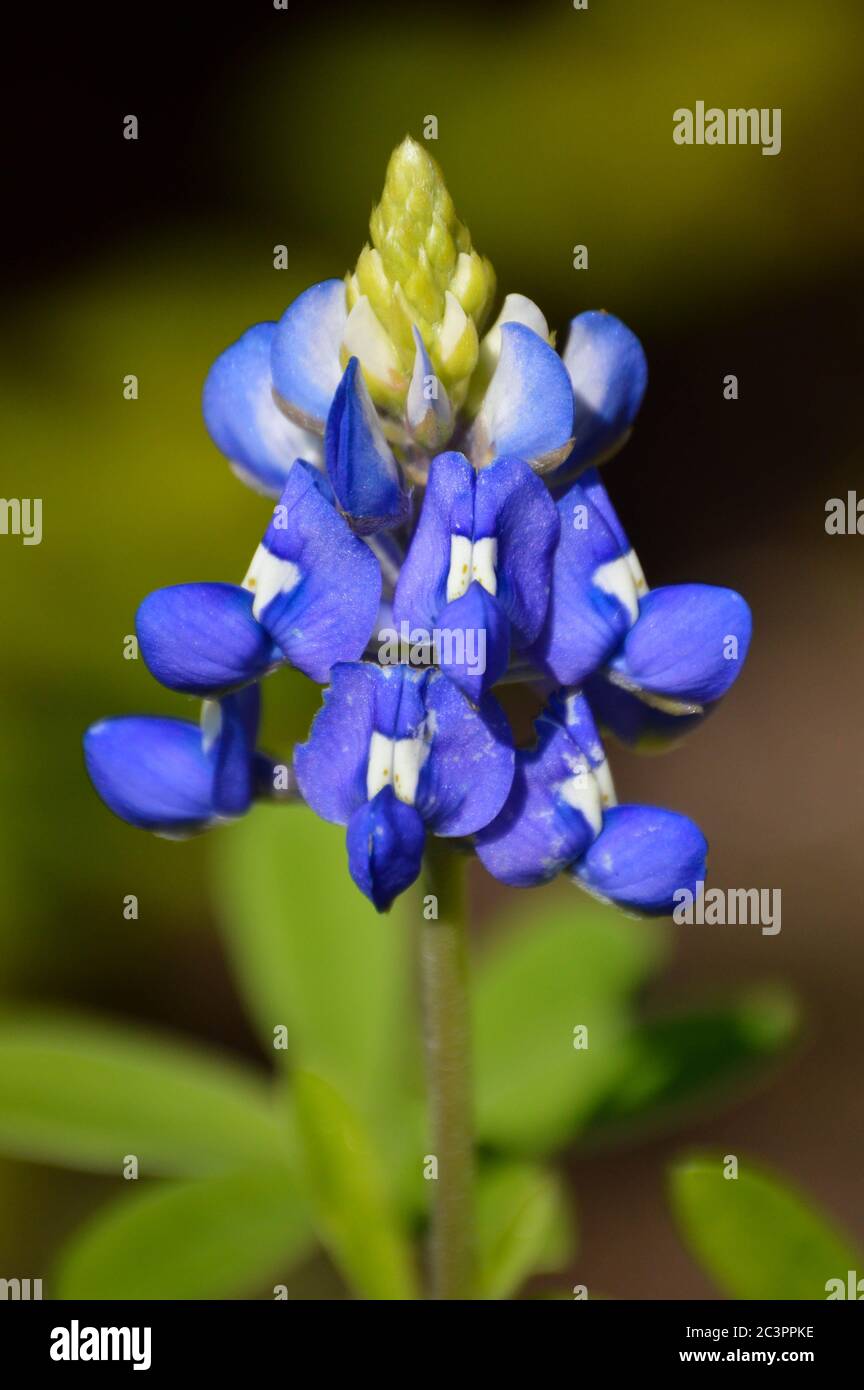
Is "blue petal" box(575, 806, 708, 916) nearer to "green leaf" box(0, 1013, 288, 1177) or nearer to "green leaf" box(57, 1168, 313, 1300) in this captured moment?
"green leaf" box(57, 1168, 313, 1300)

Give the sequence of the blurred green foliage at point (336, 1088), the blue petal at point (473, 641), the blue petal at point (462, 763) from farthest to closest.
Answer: the blurred green foliage at point (336, 1088) < the blue petal at point (462, 763) < the blue petal at point (473, 641)

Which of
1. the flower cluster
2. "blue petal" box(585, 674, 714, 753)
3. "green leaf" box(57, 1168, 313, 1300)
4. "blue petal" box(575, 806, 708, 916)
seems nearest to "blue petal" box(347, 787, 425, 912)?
the flower cluster

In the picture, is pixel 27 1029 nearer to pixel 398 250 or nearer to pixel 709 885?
pixel 398 250

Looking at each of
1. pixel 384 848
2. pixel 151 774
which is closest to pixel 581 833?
pixel 384 848

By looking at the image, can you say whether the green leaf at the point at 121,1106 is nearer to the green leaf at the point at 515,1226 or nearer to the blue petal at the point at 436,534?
the green leaf at the point at 515,1226

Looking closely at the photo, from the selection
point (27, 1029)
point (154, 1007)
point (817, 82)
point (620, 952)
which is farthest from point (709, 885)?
point (817, 82)

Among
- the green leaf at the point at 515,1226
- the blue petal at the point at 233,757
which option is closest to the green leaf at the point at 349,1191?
the green leaf at the point at 515,1226

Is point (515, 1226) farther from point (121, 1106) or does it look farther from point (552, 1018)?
point (121, 1106)
